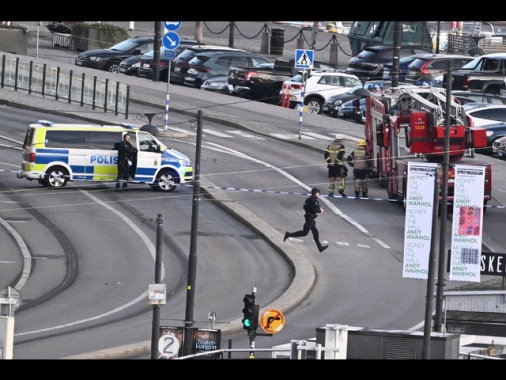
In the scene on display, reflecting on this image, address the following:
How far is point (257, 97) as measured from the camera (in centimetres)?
4741

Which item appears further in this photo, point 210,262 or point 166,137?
point 166,137

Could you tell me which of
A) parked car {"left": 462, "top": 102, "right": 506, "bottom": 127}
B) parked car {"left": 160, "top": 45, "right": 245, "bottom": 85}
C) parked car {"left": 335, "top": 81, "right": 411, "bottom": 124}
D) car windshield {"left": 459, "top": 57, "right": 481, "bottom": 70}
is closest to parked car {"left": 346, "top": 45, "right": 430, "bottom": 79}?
car windshield {"left": 459, "top": 57, "right": 481, "bottom": 70}

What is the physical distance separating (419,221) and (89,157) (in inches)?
490

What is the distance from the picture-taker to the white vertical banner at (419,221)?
20875 millimetres

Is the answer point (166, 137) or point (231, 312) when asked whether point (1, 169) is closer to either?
point (166, 137)

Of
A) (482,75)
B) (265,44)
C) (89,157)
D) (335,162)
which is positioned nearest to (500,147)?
(335,162)

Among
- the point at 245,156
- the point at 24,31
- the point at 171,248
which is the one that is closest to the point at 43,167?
the point at 171,248

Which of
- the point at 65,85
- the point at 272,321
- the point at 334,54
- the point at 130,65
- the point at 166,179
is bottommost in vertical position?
the point at 272,321

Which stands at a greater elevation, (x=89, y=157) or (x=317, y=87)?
(x=317, y=87)

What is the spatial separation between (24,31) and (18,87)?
11349mm

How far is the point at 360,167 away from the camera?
30.5 m

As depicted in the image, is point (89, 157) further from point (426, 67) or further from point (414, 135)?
point (426, 67)

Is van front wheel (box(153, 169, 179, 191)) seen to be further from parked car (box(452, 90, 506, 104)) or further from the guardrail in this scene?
parked car (box(452, 90, 506, 104))
